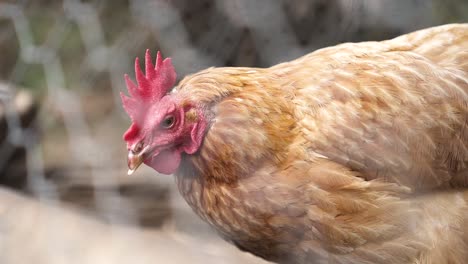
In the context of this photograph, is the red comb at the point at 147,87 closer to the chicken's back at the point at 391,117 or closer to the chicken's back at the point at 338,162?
the chicken's back at the point at 338,162

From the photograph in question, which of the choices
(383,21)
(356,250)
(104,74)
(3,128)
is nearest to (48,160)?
(3,128)

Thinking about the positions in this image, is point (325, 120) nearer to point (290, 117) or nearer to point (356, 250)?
point (290, 117)

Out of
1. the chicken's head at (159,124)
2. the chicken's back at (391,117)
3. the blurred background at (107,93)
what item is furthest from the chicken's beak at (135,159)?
the blurred background at (107,93)

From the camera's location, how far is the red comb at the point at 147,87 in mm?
1008

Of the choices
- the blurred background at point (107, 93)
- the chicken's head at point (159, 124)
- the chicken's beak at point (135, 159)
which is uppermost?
the chicken's head at point (159, 124)

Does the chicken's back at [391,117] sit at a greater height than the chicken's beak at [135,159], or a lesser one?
greater

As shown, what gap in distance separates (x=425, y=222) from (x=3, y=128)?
141 cm

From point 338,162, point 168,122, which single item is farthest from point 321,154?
point 168,122

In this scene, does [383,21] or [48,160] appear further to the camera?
[48,160]

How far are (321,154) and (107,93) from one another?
1452mm

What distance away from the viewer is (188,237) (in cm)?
158

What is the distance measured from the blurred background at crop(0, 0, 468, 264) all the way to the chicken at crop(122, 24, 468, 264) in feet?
1.44

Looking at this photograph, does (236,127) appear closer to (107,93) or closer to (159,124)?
(159,124)

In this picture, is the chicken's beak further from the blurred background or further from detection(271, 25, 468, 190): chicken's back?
the blurred background
